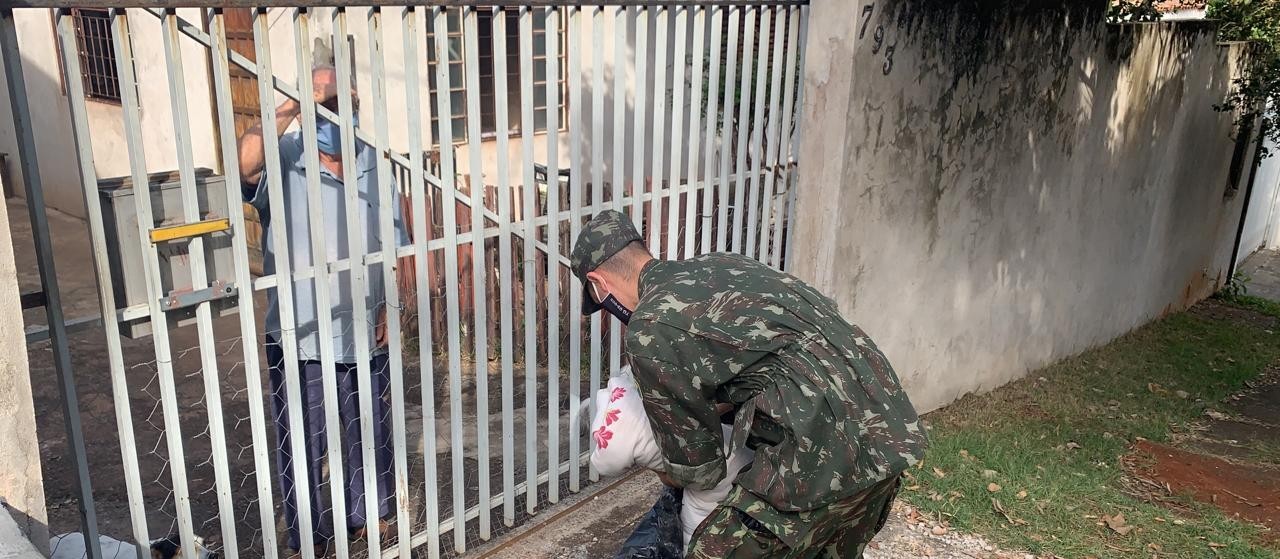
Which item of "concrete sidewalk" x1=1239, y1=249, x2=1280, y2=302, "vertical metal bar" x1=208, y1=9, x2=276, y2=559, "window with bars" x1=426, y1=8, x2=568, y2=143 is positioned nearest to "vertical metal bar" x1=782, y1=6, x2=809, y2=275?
"vertical metal bar" x1=208, y1=9, x2=276, y2=559

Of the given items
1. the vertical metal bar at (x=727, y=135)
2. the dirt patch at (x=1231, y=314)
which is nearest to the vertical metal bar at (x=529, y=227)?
the vertical metal bar at (x=727, y=135)

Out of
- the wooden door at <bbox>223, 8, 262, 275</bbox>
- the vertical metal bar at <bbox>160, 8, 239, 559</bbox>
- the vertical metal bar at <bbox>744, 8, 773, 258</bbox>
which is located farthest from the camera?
the wooden door at <bbox>223, 8, 262, 275</bbox>

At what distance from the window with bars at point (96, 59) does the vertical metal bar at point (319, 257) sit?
6.55 meters

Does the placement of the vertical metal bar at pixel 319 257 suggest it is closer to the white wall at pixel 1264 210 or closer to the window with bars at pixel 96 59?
the window with bars at pixel 96 59

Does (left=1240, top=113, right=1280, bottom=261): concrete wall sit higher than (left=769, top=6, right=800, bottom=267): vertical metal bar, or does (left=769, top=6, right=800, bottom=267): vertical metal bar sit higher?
(left=769, top=6, right=800, bottom=267): vertical metal bar

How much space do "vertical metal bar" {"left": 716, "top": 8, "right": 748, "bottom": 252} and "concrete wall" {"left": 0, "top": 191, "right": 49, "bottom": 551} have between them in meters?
2.53

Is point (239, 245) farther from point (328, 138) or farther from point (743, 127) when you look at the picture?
point (743, 127)

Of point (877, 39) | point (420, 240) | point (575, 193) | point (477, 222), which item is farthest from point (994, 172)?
point (420, 240)

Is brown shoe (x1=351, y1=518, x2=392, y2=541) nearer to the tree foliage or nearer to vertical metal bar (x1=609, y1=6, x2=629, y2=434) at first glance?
vertical metal bar (x1=609, y1=6, x2=629, y2=434)

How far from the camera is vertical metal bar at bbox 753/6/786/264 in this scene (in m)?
4.07

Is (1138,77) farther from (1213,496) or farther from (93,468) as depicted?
(93,468)

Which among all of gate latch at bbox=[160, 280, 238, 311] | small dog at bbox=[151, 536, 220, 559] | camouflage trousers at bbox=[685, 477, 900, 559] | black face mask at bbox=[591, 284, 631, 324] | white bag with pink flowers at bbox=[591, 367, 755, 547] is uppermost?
gate latch at bbox=[160, 280, 238, 311]

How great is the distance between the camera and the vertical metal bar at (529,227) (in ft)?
10.2

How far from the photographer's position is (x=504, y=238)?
3.25 metres
